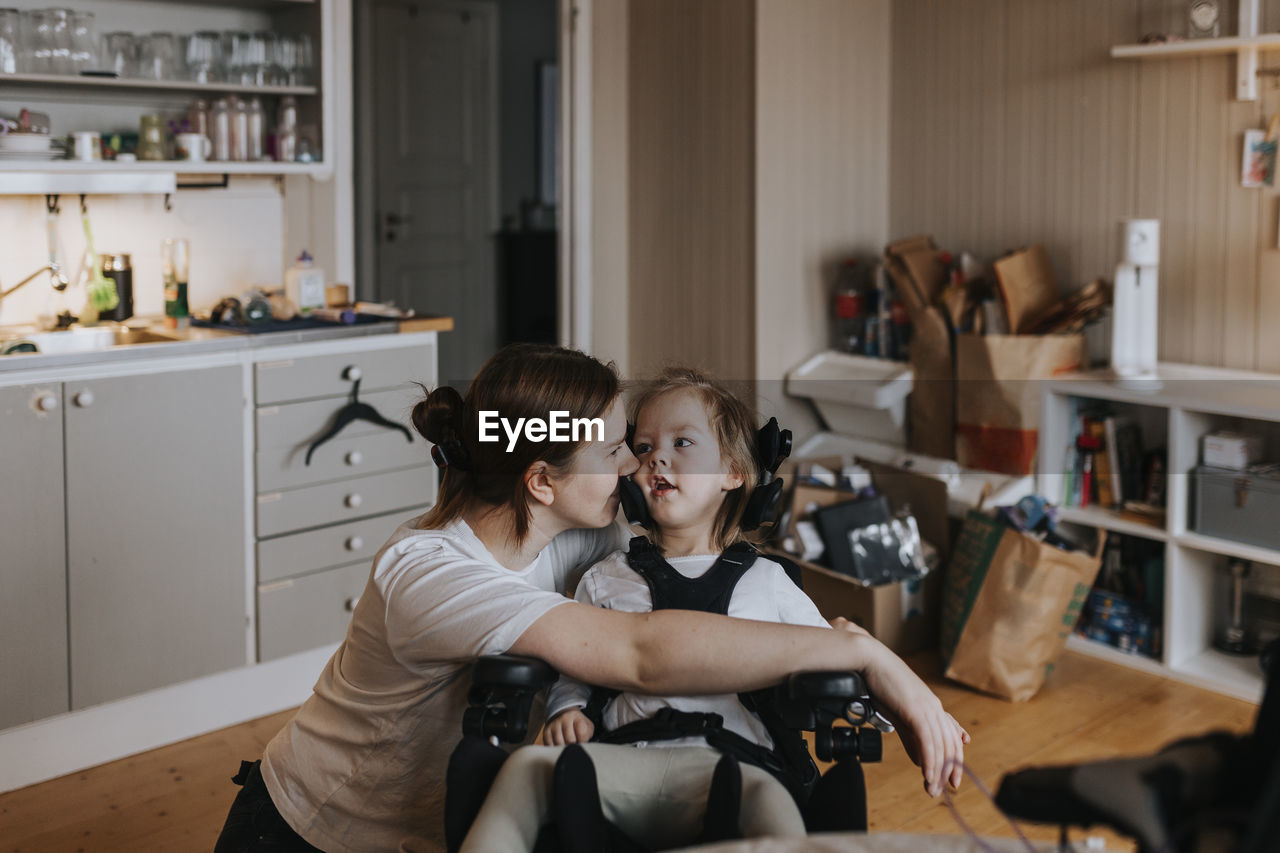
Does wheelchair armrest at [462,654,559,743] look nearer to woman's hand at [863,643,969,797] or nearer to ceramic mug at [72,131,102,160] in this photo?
woman's hand at [863,643,969,797]

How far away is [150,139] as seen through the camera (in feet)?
10.7

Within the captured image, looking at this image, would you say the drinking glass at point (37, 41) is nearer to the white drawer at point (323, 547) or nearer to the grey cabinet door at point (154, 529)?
the grey cabinet door at point (154, 529)

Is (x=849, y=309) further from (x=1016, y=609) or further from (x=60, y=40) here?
(x=60, y=40)

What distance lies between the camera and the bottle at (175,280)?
10.8ft

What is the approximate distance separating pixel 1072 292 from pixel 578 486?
8.77 feet

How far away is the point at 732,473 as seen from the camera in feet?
5.92

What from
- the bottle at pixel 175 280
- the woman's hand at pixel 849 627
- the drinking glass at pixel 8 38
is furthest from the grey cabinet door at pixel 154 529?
the woman's hand at pixel 849 627

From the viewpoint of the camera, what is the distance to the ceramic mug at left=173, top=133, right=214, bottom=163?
329 cm

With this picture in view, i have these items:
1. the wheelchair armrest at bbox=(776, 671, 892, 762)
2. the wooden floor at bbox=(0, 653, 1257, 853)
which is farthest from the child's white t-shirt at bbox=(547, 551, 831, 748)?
the wooden floor at bbox=(0, 653, 1257, 853)

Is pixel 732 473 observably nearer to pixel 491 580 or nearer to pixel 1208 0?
pixel 491 580

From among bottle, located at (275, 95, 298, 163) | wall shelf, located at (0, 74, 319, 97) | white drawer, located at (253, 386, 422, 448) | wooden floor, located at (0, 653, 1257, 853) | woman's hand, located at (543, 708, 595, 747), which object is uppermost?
wall shelf, located at (0, 74, 319, 97)

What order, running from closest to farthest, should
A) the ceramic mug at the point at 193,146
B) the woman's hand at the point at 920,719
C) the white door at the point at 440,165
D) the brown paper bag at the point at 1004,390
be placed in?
the woman's hand at the point at 920,719, the ceramic mug at the point at 193,146, the brown paper bag at the point at 1004,390, the white door at the point at 440,165

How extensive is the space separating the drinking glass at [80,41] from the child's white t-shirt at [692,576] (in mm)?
2183

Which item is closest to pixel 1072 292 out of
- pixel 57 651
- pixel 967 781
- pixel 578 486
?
pixel 967 781
